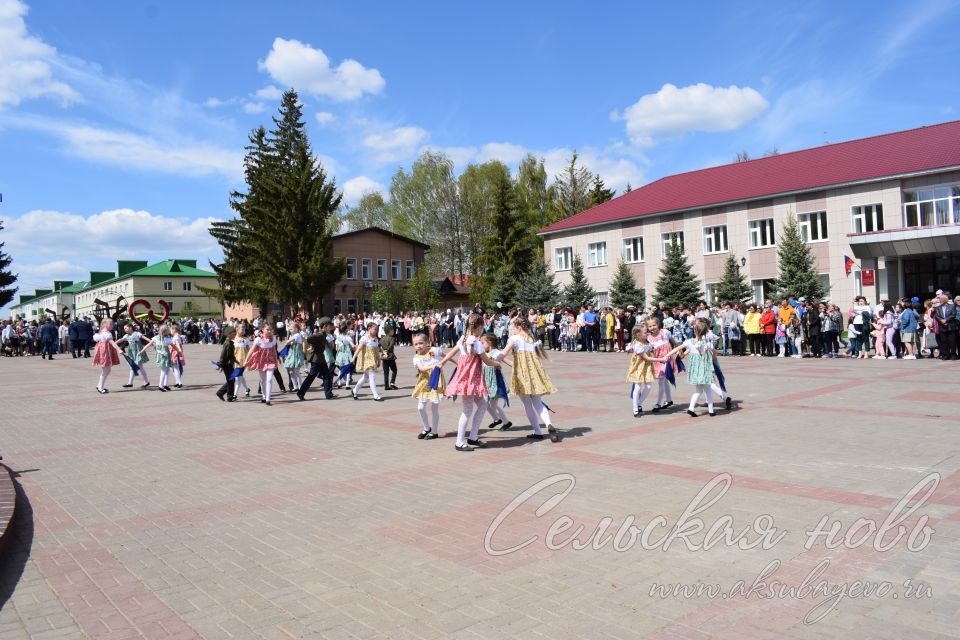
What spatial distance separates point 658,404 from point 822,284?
2737 centimetres

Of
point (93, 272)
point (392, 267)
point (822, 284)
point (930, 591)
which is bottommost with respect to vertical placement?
point (930, 591)

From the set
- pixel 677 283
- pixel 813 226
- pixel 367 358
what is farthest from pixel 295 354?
pixel 813 226

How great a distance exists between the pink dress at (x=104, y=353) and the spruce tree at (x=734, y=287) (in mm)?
29549

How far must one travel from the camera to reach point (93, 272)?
119 meters

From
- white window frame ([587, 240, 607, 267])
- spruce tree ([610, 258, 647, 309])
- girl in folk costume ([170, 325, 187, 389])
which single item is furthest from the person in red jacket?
white window frame ([587, 240, 607, 267])

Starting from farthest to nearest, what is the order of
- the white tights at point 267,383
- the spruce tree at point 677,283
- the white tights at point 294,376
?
the spruce tree at point 677,283, the white tights at point 294,376, the white tights at point 267,383

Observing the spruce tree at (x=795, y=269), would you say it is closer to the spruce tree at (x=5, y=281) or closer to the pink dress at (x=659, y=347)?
the pink dress at (x=659, y=347)

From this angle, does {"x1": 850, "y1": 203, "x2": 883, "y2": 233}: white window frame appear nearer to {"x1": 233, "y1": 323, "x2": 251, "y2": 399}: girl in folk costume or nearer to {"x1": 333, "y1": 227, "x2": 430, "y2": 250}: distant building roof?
{"x1": 233, "y1": 323, "x2": 251, "y2": 399}: girl in folk costume

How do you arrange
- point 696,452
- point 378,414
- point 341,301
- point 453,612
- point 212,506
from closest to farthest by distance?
point 453,612
point 212,506
point 696,452
point 378,414
point 341,301

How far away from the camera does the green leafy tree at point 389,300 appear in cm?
5294

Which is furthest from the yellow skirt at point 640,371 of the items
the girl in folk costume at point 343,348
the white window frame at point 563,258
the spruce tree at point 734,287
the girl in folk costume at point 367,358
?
the white window frame at point 563,258

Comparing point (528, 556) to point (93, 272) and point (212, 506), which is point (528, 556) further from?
point (93, 272)

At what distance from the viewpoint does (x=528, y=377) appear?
31.8 feet

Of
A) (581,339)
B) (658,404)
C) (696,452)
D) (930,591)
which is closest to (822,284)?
(581,339)
